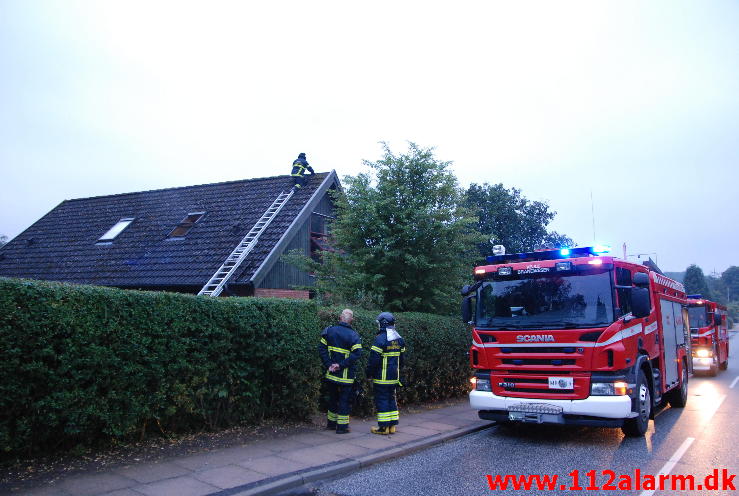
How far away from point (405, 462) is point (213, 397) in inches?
105

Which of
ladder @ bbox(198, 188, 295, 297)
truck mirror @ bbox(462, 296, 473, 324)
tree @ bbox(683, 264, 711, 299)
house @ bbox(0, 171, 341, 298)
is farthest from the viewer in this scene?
tree @ bbox(683, 264, 711, 299)

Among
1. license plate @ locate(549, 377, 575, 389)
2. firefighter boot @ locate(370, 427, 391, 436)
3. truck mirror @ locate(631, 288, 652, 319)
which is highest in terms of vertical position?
truck mirror @ locate(631, 288, 652, 319)

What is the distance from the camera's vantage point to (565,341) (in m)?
7.70

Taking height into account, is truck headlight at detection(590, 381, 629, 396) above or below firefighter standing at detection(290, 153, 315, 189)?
below

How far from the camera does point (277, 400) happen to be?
8.31m

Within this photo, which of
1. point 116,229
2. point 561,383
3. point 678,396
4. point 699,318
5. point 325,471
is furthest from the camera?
point 116,229

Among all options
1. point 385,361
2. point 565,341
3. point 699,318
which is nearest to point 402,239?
point 385,361

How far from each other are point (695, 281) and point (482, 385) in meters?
96.6

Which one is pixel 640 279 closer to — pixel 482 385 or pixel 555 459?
pixel 482 385

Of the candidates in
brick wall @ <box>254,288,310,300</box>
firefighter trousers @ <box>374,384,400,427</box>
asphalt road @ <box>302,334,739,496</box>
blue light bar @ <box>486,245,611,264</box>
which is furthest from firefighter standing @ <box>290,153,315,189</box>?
asphalt road @ <box>302,334,739,496</box>

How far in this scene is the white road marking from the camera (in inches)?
223

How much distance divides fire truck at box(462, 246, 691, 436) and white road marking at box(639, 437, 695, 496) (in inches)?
23.3

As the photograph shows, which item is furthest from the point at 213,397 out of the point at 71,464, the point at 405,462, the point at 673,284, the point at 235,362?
the point at 673,284

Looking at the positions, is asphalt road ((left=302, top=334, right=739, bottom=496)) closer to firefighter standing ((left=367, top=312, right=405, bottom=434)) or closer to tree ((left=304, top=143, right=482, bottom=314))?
firefighter standing ((left=367, top=312, right=405, bottom=434))
